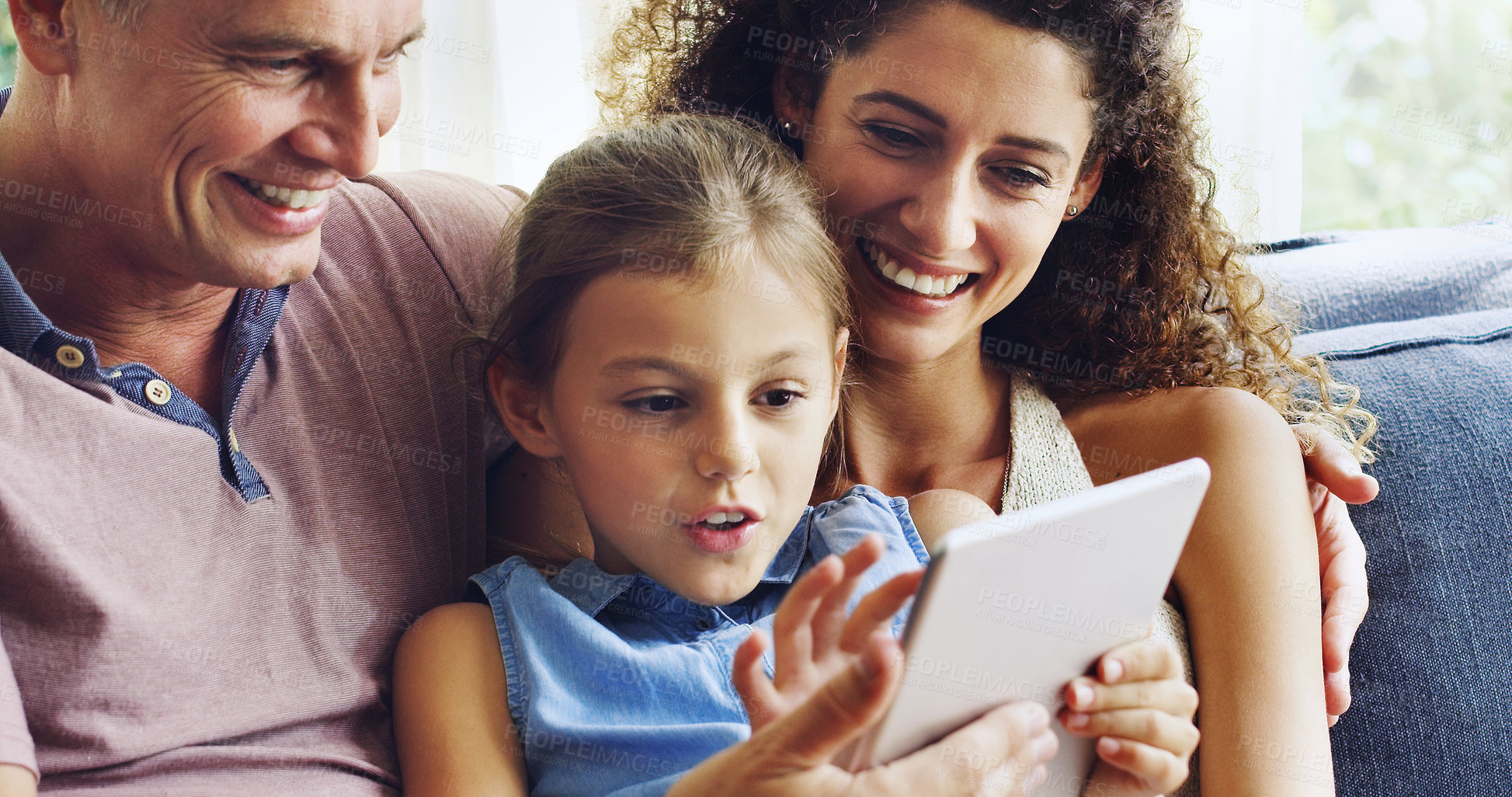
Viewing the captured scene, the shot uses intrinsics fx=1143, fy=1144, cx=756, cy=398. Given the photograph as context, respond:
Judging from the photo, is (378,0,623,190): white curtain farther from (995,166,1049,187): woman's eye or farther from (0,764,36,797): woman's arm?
(0,764,36,797): woman's arm

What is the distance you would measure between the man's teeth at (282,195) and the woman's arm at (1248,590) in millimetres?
1067

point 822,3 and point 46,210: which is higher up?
point 822,3

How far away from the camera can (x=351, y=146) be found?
1.09 metres

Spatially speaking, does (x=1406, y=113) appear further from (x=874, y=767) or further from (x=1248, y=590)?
(x=874, y=767)

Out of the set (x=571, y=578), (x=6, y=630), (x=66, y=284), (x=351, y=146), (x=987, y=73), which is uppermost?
(x=987, y=73)

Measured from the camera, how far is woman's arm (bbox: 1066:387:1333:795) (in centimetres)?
128

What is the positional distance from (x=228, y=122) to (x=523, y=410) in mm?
414

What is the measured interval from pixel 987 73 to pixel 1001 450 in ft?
1.75

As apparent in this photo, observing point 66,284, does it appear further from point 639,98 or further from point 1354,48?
point 1354,48

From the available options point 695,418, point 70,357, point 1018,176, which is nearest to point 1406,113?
point 1018,176

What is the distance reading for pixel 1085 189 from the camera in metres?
1.55

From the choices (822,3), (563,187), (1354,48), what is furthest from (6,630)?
(1354,48)

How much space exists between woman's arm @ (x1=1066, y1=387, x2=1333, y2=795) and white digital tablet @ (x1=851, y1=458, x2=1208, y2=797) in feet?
1.10

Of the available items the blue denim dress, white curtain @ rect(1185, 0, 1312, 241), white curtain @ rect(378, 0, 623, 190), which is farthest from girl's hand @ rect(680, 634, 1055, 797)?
white curtain @ rect(1185, 0, 1312, 241)
